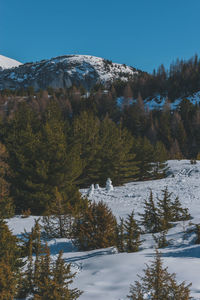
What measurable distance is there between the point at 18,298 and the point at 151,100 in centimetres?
9700

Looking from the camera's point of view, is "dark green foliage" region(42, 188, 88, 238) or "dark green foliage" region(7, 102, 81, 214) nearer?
"dark green foliage" region(42, 188, 88, 238)

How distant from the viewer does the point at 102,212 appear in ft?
25.1

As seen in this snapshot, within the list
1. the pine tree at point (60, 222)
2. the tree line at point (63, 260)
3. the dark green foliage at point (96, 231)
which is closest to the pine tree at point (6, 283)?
the tree line at point (63, 260)

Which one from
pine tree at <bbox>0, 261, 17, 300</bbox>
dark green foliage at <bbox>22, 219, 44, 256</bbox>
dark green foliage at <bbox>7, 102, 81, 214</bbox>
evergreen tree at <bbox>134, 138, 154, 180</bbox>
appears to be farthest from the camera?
evergreen tree at <bbox>134, 138, 154, 180</bbox>

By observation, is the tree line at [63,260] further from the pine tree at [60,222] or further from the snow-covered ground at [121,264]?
the snow-covered ground at [121,264]

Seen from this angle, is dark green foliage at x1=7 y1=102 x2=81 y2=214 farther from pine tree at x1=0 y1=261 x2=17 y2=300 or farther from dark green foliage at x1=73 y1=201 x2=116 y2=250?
pine tree at x1=0 y1=261 x2=17 y2=300

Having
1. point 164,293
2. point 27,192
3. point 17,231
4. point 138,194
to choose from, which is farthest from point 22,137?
point 164,293

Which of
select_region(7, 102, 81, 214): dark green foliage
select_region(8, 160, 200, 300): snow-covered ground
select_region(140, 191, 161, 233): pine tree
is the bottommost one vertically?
select_region(8, 160, 200, 300): snow-covered ground

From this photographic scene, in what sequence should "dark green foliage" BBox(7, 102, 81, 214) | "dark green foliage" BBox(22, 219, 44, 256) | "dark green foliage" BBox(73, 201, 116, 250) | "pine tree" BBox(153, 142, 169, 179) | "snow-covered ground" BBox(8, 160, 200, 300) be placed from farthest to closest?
"pine tree" BBox(153, 142, 169, 179) < "dark green foliage" BBox(7, 102, 81, 214) < "dark green foliage" BBox(73, 201, 116, 250) < "dark green foliage" BBox(22, 219, 44, 256) < "snow-covered ground" BBox(8, 160, 200, 300)

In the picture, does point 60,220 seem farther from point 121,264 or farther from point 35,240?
point 121,264

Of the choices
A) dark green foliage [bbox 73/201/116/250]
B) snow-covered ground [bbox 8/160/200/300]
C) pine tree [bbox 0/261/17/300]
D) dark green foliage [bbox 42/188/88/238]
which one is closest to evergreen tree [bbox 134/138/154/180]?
snow-covered ground [bbox 8/160/200/300]

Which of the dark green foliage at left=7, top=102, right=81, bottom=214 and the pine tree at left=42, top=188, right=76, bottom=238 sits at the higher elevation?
the dark green foliage at left=7, top=102, right=81, bottom=214

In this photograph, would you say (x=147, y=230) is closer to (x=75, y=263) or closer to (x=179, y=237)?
(x=179, y=237)

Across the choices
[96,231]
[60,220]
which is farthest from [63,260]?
[60,220]
